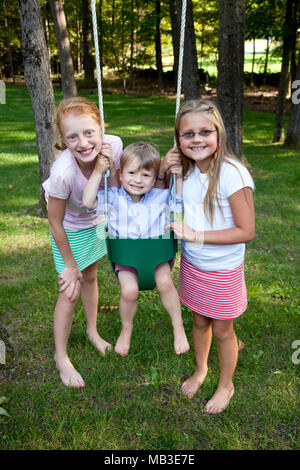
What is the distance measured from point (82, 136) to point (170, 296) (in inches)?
37.3

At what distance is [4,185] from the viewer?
250 inches

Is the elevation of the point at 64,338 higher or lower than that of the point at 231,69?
lower

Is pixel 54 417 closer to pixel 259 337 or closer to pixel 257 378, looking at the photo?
pixel 257 378

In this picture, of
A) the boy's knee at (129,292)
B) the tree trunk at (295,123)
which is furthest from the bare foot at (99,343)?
the tree trunk at (295,123)

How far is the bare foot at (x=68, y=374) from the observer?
244 cm

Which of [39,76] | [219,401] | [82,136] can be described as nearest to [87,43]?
[39,76]

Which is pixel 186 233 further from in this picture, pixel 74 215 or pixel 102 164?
pixel 74 215

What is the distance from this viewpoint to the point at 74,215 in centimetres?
236

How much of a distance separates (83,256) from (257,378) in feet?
4.36

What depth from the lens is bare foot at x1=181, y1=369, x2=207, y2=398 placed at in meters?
2.41

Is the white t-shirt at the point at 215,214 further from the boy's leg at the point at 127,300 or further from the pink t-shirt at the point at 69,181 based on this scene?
the pink t-shirt at the point at 69,181

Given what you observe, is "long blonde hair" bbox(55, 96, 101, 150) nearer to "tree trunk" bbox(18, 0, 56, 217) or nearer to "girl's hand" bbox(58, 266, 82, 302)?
"girl's hand" bbox(58, 266, 82, 302)

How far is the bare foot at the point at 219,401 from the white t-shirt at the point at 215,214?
0.79 metres
